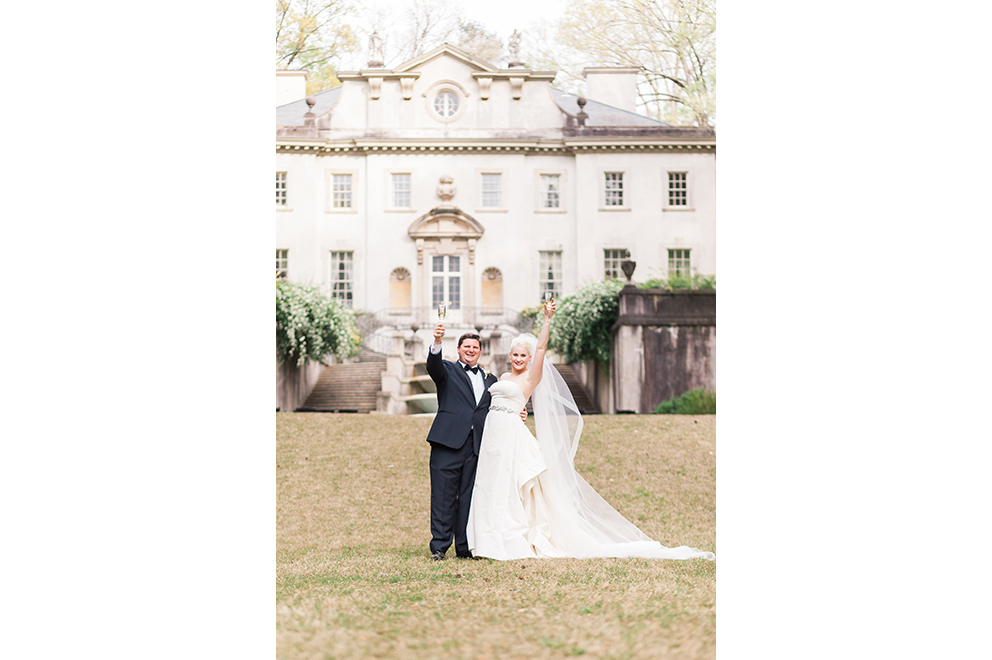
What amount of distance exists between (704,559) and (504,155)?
28.3 ft

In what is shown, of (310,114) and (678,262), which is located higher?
(310,114)

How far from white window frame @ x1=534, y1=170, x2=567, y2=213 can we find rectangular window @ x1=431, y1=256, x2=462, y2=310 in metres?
1.50

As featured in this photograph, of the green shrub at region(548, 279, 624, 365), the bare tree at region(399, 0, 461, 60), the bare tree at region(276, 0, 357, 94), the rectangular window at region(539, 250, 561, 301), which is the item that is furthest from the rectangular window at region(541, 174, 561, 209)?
the bare tree at region(276, 0, 357, 94)

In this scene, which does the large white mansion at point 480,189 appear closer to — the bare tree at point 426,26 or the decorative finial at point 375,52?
the decorative finial at point 375,52

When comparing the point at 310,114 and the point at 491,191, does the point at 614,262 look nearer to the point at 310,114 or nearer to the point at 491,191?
the point at 491,191

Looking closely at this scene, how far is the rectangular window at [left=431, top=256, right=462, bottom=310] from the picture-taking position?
12.8 metres

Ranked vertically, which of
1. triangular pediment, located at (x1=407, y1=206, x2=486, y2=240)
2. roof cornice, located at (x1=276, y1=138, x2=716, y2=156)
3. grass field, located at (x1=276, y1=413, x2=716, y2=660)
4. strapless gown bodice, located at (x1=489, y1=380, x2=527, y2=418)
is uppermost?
roof cornice, located at (x1=276, y1=138, x2=716, y2=156)

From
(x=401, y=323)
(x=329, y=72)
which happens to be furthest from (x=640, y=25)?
(x=401, y=323)

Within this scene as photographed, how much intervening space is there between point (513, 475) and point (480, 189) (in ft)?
25.2

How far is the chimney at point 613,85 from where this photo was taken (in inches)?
491

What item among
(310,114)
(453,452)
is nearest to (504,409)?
(453,452)

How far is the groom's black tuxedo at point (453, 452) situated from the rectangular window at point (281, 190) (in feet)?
23.8

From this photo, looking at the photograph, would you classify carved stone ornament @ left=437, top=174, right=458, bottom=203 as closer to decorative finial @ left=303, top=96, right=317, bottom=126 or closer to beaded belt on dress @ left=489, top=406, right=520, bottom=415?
decorative finial @ left=303, top=96, right=317, bottom=126

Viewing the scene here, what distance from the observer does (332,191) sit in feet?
41.6
